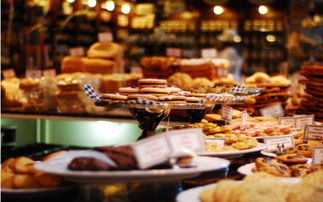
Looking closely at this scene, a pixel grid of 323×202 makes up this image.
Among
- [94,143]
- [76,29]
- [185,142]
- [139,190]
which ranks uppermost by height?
[76,29]

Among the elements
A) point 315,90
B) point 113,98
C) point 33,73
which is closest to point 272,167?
point 113,98

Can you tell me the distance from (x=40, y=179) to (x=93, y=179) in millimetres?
186

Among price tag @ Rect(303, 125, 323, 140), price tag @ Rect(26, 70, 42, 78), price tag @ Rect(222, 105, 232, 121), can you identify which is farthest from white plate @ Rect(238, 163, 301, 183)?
price tag @ Rect(26, 70, 42, 78)

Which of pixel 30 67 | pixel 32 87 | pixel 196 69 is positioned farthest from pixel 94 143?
pixel 30 67

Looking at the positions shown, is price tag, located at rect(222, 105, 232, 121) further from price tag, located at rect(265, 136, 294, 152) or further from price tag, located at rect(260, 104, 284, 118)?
price tag, located at rect(260, 104, 284, 118)

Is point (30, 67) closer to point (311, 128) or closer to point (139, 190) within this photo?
point (311, 128)

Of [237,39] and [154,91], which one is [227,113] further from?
[237,39]

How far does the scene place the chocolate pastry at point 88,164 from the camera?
1.72m

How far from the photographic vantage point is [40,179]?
1.78 meters

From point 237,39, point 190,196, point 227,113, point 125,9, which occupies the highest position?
point 125,9

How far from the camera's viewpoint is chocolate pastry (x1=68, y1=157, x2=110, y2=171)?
172 cm

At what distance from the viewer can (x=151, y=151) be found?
1741 millimetres

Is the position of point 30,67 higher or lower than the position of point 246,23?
lower

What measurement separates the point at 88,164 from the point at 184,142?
325 mm
